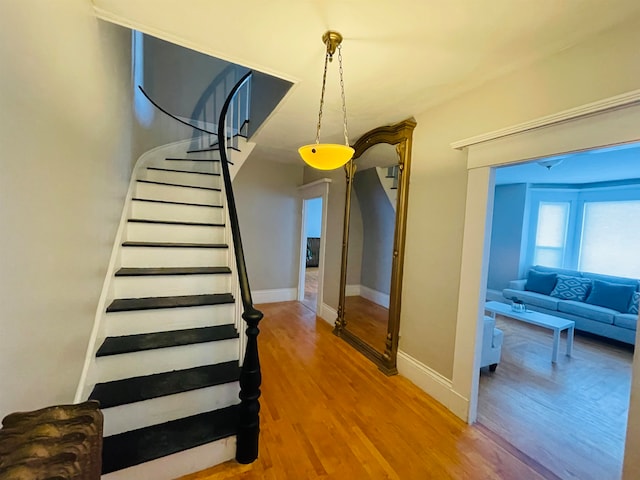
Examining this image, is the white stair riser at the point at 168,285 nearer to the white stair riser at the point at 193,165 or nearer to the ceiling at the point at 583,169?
the white stair riser at the point at 193,165

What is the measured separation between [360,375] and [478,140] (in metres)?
2.27

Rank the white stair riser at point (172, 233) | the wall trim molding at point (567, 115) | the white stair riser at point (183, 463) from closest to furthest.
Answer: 1. the wall trim molding at point (567, 115)
2. the white stair riser at point (183, 463)
3. the white stair riser at point (172, 233)

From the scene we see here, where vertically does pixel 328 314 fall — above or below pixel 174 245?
below

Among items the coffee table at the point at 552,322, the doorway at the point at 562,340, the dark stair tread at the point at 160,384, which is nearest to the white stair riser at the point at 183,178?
the dark stair tread at the point at 160,384

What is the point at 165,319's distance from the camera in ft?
6.82

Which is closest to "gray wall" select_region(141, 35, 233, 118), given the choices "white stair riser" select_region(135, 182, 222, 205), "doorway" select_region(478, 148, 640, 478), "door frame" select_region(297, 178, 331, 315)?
"white stair riser" select_region(135, 182, 222, 205)

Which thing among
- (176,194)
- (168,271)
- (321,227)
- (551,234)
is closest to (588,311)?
(551,234)

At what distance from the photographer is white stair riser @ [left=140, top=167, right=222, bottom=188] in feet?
10.6

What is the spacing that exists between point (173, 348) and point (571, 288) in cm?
568

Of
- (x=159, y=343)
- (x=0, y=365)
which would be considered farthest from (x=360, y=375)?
(x=0, y=365)

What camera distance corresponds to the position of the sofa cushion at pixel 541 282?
480 centimetres

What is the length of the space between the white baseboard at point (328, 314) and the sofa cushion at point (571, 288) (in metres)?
3.75

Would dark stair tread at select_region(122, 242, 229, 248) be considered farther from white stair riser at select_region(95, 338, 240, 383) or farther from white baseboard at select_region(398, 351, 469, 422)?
white baseboard at select_region(398, 351, 469, 422)

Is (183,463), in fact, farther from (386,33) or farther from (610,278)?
(610,278)
